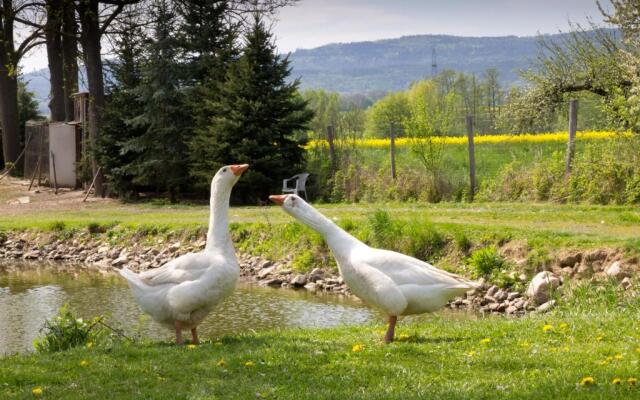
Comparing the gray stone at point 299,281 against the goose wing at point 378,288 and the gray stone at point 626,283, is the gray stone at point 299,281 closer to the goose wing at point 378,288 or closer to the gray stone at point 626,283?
the gray stone at point 626,283

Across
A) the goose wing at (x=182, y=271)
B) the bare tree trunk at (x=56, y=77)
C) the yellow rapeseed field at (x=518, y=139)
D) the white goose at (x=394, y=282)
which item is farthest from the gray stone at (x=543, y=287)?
the bare tree trunk at (x=56, y=77)

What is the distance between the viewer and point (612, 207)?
20.0 m

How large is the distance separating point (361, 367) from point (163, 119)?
76.6 ft

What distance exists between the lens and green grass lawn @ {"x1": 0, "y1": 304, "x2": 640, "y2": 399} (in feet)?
20.5

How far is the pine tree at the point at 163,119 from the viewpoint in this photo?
29.1 metres

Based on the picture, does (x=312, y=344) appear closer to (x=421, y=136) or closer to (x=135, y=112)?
(x=421, y=136)

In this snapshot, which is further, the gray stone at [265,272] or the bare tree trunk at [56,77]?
the bare tree trunk at [56,77]

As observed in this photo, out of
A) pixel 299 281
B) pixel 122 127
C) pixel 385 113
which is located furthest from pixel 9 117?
pixel 385 113

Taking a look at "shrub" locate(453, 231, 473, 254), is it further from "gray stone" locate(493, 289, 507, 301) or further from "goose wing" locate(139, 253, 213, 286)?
→ "goose wing" locate(139, 253, 213, 286)

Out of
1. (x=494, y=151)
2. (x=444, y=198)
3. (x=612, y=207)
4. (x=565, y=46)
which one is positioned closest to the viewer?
(x=612, y=207)

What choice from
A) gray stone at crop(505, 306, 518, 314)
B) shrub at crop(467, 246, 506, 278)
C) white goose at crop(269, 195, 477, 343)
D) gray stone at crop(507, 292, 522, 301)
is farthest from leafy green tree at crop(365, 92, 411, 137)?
white goose at crop(269, 195, 477, 343)

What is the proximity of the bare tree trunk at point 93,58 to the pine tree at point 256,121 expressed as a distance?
807 centimetres

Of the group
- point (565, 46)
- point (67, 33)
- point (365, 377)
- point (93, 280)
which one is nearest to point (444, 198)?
point (565, 46)

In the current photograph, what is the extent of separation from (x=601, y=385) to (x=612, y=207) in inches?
587
